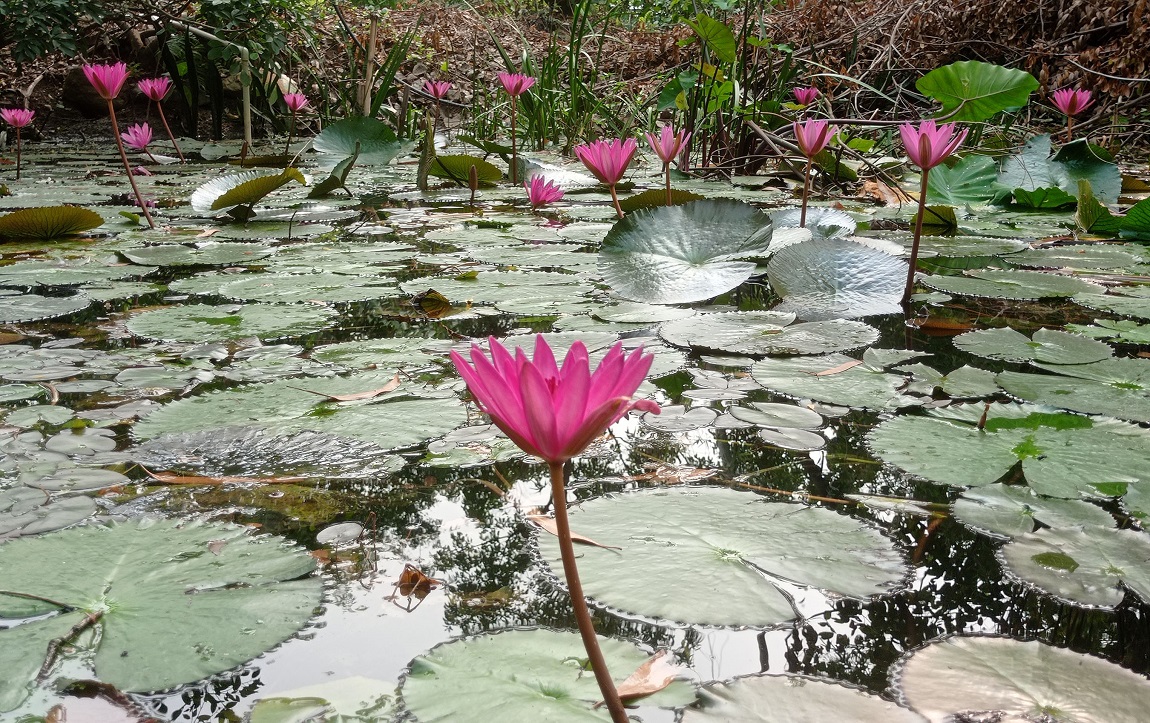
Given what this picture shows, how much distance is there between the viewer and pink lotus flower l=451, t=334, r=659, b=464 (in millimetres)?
394

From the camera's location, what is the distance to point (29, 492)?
0.81m

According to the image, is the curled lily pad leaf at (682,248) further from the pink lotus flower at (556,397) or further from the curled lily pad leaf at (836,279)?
the pink lotus flower at (556,397)

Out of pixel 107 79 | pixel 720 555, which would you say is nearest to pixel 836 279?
pixel 720 555

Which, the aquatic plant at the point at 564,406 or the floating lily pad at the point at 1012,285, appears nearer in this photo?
A: the aquatic plant at the point at 564,406

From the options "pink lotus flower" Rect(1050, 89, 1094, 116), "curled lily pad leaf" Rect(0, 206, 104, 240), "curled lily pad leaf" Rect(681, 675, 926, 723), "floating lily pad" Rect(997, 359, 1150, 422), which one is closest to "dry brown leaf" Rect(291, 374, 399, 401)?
"curled lily pad leaf" Rect(681, 675, 926, 723)

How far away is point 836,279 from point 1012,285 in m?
0.37

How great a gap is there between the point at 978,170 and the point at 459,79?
5449 millimetres

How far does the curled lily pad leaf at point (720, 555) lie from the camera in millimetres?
620

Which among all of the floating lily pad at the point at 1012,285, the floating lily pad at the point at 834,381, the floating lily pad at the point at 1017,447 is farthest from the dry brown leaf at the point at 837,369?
the floating lily pad at the point at 1012,285

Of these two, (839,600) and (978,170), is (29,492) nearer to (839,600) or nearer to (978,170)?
(839,600)

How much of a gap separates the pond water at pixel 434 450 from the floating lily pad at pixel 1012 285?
1.0 inches

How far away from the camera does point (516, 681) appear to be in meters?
0.53

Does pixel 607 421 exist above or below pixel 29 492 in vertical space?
above

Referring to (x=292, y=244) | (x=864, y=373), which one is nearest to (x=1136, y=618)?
(x=864, y=373)
